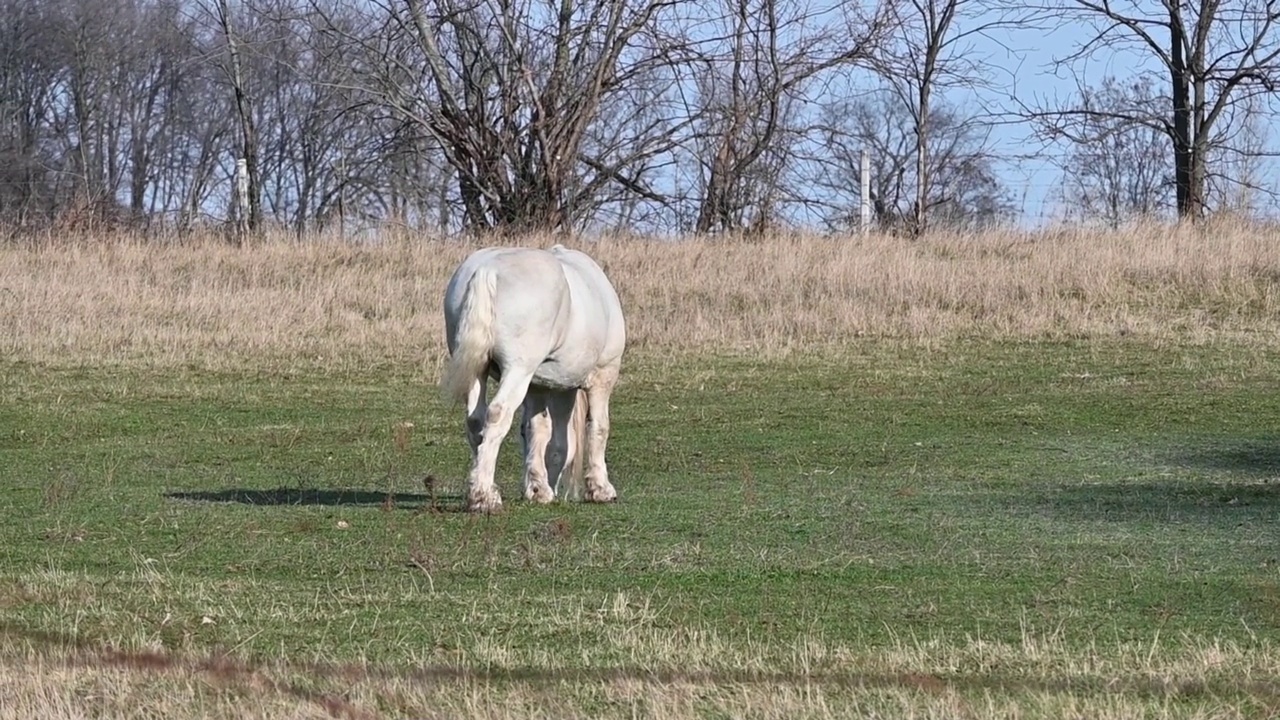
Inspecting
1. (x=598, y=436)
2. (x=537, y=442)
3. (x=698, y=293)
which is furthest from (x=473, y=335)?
(x=698, y=293)

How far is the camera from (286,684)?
18.4 ft

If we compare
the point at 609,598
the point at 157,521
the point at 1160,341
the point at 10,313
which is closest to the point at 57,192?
the point at 10,313

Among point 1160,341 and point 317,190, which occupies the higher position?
point 317,190

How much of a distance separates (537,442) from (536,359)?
3.09 feet

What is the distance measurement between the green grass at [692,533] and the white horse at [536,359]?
0.41 metres

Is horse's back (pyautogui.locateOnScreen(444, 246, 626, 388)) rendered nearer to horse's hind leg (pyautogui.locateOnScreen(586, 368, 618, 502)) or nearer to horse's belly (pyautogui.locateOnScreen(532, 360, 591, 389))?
horse's belly (pyautogui.locateOnScreen(532, 360, 591, 389))

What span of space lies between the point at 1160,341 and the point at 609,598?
612 inches

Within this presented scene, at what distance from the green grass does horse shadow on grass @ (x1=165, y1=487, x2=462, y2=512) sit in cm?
6

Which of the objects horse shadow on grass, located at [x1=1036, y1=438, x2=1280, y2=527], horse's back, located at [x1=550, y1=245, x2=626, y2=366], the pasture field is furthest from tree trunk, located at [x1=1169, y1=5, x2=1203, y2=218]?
horse's back, located at [x1=550, y1=245, x2=626, y2=366]

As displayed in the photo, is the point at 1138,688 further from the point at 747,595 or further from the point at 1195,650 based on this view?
the point at 747,595

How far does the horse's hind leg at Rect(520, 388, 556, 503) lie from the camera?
11.1 m

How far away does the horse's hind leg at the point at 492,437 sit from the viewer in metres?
10.3

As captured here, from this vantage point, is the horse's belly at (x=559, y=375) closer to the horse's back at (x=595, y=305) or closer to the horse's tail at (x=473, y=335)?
the horse's back at (x=595, y=305)

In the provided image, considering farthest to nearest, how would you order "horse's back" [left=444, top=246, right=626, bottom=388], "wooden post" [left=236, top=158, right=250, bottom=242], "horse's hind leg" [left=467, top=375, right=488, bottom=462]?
"wooden post" [left=236, top=158, right=250, bottom=242] < "horse's hind leg" [left=467, top=375, right=488, bottom=462] < "horse's back" [left=444, top=246, right=626, bottom=388]
